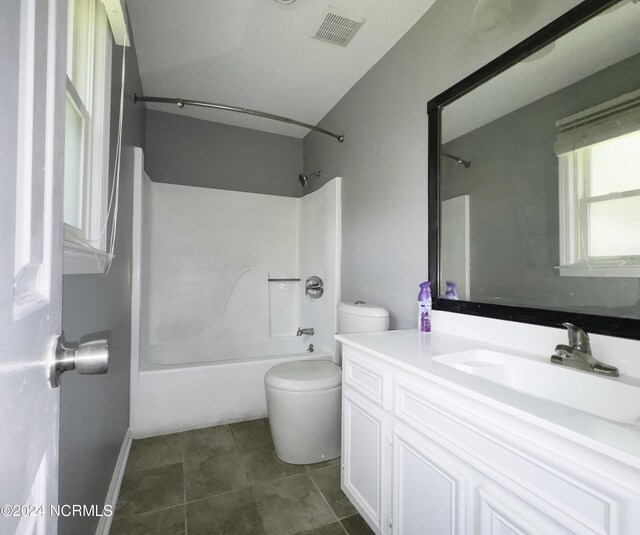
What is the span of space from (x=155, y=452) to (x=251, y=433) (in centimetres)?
56

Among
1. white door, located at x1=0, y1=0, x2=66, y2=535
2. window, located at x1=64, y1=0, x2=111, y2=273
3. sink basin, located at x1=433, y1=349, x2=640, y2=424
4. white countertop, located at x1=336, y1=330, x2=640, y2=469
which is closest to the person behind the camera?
white door, located at x1=0, y1=0, x2=66, y2=535

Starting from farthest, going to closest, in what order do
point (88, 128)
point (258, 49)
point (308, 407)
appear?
point (258, 49)
point (308, 407)
point (88, 128)

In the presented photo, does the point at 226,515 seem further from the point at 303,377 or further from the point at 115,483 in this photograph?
the point at 303,377

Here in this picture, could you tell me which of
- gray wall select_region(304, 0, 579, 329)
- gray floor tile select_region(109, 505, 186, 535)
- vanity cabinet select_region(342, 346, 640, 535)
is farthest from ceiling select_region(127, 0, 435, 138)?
gray floor tile select_region(109, 505, 186, 535)

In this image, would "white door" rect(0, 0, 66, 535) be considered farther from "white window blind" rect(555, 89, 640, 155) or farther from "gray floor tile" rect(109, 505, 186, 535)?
"white window blind" rect(555, 89, 640, 155)

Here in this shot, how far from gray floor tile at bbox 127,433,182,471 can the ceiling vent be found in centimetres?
255

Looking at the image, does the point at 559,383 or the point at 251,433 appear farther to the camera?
the point at 251,433

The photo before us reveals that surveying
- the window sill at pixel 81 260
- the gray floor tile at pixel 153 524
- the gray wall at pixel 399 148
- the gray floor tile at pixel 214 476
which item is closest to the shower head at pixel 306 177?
the gray wall at pixel 399 148

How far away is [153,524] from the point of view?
1.32 m

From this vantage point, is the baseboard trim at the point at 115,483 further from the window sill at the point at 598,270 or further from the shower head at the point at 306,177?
the shower head at the point at 306,177

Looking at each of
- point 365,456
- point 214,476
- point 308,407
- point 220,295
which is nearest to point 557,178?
point 365,456

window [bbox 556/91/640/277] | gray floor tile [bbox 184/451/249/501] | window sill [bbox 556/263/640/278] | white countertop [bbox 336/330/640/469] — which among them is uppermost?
window [bbox 556/91/640/277]

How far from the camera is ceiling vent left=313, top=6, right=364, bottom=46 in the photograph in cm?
167

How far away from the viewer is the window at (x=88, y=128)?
3.40 ft
